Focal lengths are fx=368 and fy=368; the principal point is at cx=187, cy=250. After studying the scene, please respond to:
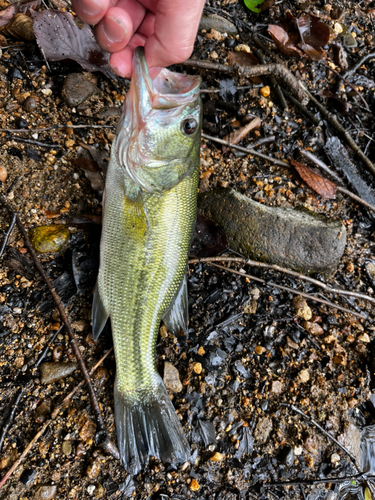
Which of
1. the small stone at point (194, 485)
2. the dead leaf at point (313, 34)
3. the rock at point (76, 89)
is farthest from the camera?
the dead leaf at point (313, 34)

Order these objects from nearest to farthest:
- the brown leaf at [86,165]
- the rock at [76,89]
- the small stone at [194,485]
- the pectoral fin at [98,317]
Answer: the small stone at [194,485] < the pectoral fin at [98,317] < the brown leaf at [86,165] < the rock at [76,89]

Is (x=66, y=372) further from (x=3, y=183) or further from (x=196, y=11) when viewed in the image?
(x=196, y=11)

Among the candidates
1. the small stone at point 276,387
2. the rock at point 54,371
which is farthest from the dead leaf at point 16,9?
the small stone at point 276,387

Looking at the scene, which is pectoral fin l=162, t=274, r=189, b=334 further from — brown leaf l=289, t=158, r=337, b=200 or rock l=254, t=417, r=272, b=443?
brown leaf l=289, t=158, r=337, b=200

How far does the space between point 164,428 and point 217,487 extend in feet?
2.14

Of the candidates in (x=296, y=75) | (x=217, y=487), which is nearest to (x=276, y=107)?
(x=296, y=75)

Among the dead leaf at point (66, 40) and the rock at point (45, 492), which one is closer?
the rock at point (45, 492)

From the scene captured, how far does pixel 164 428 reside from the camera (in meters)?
2.68

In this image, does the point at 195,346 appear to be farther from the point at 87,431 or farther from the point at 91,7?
the point at 91,7

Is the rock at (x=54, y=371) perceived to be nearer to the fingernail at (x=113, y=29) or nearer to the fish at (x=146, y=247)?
the fish at (x=146, y=247)

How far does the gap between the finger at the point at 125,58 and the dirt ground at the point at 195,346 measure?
0.78 meters

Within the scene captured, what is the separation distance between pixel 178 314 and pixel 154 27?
2.06 metres

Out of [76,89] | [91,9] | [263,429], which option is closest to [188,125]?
[91,9]

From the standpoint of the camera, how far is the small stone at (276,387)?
3.16m
